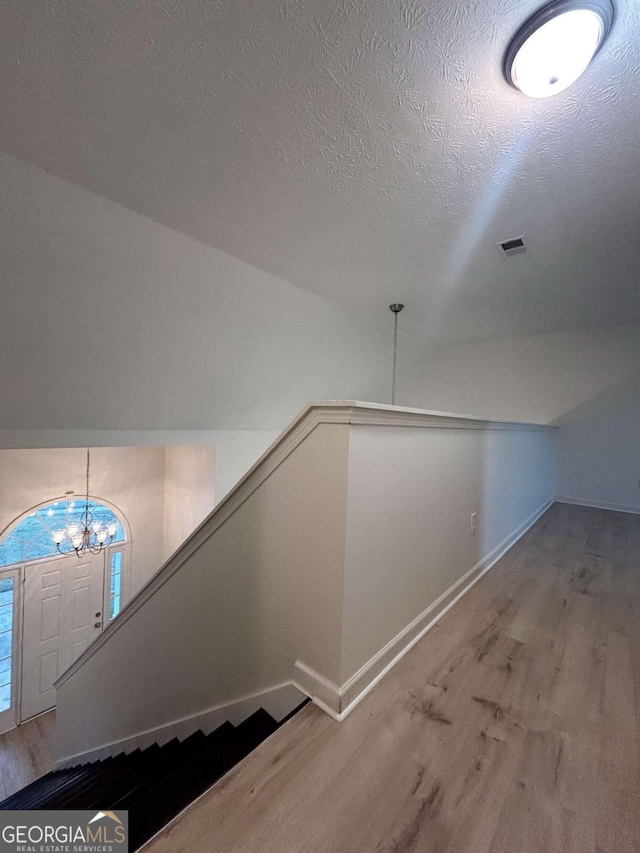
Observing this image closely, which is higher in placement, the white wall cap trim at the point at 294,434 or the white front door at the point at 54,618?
the white wall cap trim at the point at 294,434

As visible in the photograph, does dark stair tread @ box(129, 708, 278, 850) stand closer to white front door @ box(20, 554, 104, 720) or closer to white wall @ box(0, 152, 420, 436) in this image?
white wall @ box(0, 152, 420, 436)

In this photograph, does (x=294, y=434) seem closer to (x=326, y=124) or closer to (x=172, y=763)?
(x=326, y=124)

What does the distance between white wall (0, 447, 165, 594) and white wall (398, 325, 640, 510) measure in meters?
4.86

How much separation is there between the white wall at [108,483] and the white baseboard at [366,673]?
4.24 m

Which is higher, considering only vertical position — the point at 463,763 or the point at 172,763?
the point at 463,763

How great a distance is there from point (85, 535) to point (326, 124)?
16.0 ft

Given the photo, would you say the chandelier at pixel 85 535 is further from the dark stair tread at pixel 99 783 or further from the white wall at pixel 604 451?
the white wall at pixel 604 451

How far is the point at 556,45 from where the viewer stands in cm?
98

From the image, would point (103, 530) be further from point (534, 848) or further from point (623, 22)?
point (623, 22)

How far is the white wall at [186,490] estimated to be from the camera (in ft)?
12.7

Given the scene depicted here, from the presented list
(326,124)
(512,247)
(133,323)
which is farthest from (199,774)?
(512,247)

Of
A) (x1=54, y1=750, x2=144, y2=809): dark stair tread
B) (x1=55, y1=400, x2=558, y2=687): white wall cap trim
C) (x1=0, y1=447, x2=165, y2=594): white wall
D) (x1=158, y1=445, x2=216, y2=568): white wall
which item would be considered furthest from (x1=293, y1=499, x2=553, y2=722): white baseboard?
(x1=0, y1=447, x2=165, y2=594): white wall

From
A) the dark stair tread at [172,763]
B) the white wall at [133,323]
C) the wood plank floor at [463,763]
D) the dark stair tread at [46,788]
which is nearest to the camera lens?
the wood plank floor at [463,763]

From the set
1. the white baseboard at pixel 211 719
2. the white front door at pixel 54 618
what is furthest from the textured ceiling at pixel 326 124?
the white front door at pixel 54 618
